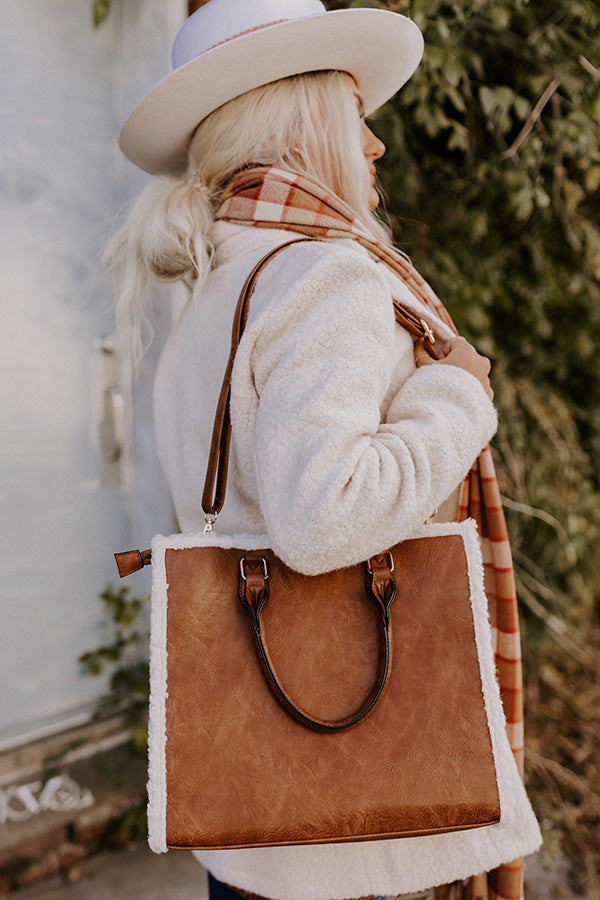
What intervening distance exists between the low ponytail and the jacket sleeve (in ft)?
0.81

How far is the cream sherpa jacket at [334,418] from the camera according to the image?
0.81 m

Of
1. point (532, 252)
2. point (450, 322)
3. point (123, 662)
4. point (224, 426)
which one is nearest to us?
point (224, 426)

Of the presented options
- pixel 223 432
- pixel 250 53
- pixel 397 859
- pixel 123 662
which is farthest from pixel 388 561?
pixel 123 662

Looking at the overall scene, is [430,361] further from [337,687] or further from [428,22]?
[428,22]

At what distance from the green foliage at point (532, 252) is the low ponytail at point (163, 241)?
3.15 ft

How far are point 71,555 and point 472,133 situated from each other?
198 centimetres

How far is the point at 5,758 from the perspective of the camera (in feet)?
6.49

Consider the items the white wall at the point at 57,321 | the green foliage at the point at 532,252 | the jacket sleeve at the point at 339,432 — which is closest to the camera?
the jacket sleeve at the point at 339,432

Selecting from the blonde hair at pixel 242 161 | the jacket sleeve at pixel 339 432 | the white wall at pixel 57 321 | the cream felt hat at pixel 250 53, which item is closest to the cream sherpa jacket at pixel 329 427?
the jacket sleeve at pixel 339 432

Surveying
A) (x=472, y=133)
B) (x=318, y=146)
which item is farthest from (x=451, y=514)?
(x=472, y=133)

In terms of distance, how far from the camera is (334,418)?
0.81m

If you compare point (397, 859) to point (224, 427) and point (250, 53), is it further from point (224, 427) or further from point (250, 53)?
point (250, 53)

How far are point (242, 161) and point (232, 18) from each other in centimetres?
23

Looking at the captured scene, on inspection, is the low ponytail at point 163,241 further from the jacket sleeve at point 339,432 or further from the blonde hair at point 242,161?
the jacket sleeve at point 339,432
